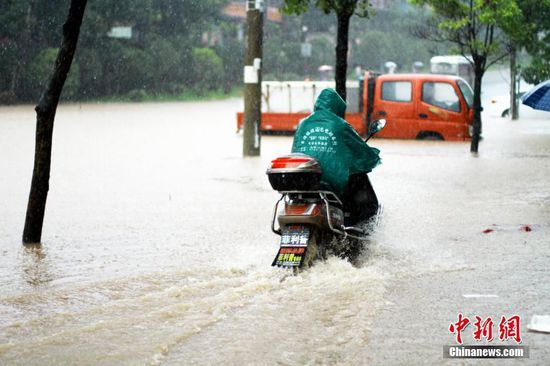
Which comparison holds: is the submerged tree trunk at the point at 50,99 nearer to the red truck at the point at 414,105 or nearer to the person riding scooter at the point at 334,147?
the person riding scooter at the point at 334,147

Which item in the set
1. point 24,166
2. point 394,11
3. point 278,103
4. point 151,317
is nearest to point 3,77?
point 278,103

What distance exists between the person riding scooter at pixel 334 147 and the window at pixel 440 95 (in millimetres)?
17721

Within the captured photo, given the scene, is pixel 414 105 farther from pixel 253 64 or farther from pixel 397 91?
pixel 253 64

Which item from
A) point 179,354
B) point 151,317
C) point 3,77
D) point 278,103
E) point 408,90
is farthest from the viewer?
point 3,77

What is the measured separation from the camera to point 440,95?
2630cm

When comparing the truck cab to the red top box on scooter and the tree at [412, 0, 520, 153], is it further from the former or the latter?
the red top box on scooter

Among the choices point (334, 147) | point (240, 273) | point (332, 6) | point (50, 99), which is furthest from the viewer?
point (332, 6)

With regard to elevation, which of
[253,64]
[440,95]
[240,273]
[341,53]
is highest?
[341,53]

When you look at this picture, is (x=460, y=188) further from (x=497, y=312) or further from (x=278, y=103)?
(x=278, y=103)

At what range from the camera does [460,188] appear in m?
15.5

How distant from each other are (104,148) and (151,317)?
16.8 m

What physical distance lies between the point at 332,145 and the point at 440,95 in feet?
60.3

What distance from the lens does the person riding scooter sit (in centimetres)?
834

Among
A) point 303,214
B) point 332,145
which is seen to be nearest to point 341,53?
point 332,145
